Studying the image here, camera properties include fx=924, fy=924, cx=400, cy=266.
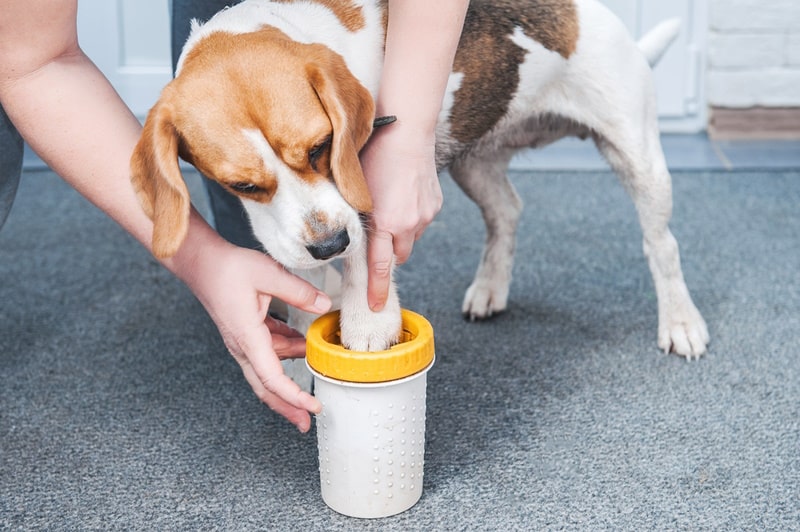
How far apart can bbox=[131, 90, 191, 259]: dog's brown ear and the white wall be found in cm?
223

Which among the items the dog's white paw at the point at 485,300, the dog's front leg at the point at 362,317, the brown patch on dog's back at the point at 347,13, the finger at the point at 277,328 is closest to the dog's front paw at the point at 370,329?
the dog's front leg at the point at 362,317

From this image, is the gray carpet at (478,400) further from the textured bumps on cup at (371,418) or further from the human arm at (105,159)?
the human arm at (105,159)

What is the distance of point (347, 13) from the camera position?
4.07ft

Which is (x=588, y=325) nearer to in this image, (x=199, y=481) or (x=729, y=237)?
(x=729, y=237)

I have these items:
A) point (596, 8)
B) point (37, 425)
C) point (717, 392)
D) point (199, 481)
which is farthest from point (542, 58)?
point (37, 425)

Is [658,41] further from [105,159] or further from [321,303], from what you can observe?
[105,159]

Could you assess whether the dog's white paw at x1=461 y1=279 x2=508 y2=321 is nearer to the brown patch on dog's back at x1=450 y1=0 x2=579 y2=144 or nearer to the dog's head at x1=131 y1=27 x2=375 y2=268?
the brown patch on dog's back at x1=450 y1=0 x2=579 y2=144

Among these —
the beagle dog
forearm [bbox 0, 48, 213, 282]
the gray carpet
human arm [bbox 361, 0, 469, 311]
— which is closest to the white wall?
the gray carpet

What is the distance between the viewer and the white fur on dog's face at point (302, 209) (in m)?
1.00

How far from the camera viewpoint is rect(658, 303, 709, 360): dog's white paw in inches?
59.2

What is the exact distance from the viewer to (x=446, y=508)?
1.12 metres

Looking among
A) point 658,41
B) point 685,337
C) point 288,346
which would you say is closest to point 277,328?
point 288,346

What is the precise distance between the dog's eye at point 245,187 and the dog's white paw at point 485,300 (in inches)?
28.2

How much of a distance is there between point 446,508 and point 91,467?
0.47 m
